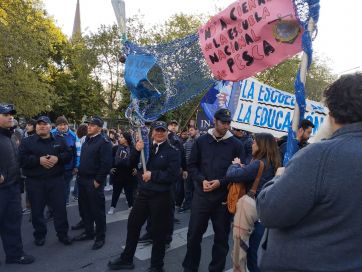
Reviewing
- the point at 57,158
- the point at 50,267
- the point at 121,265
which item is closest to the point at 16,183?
the point at 57,158

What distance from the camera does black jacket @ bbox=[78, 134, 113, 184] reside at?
538 centimetres

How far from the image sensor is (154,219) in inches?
172

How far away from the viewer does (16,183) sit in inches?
187

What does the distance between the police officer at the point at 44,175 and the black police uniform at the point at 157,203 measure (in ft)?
4.65

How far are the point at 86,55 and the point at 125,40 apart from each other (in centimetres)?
2534

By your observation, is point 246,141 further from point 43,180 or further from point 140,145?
point 43,180

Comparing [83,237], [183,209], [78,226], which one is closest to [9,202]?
[83,237]

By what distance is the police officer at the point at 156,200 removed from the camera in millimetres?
4355

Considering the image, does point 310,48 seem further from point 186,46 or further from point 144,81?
point 144,81

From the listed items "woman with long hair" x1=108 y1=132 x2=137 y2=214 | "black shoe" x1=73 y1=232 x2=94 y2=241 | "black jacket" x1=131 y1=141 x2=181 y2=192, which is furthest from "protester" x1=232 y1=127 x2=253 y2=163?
"black shoe" x1=73 y1=232 x2=94 y2=241

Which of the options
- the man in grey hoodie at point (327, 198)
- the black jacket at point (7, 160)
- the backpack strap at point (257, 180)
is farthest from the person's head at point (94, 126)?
the man in grey hoodie at point (327, 198)

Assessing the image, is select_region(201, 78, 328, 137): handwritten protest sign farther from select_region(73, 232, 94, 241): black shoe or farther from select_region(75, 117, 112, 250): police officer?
select_region(73, 232, 94, 241): black shoe

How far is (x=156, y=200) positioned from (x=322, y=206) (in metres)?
3.03

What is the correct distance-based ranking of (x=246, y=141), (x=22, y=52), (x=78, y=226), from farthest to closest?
(x=22, y=52)
(x=246, y=141)
(x=78, y=226)
